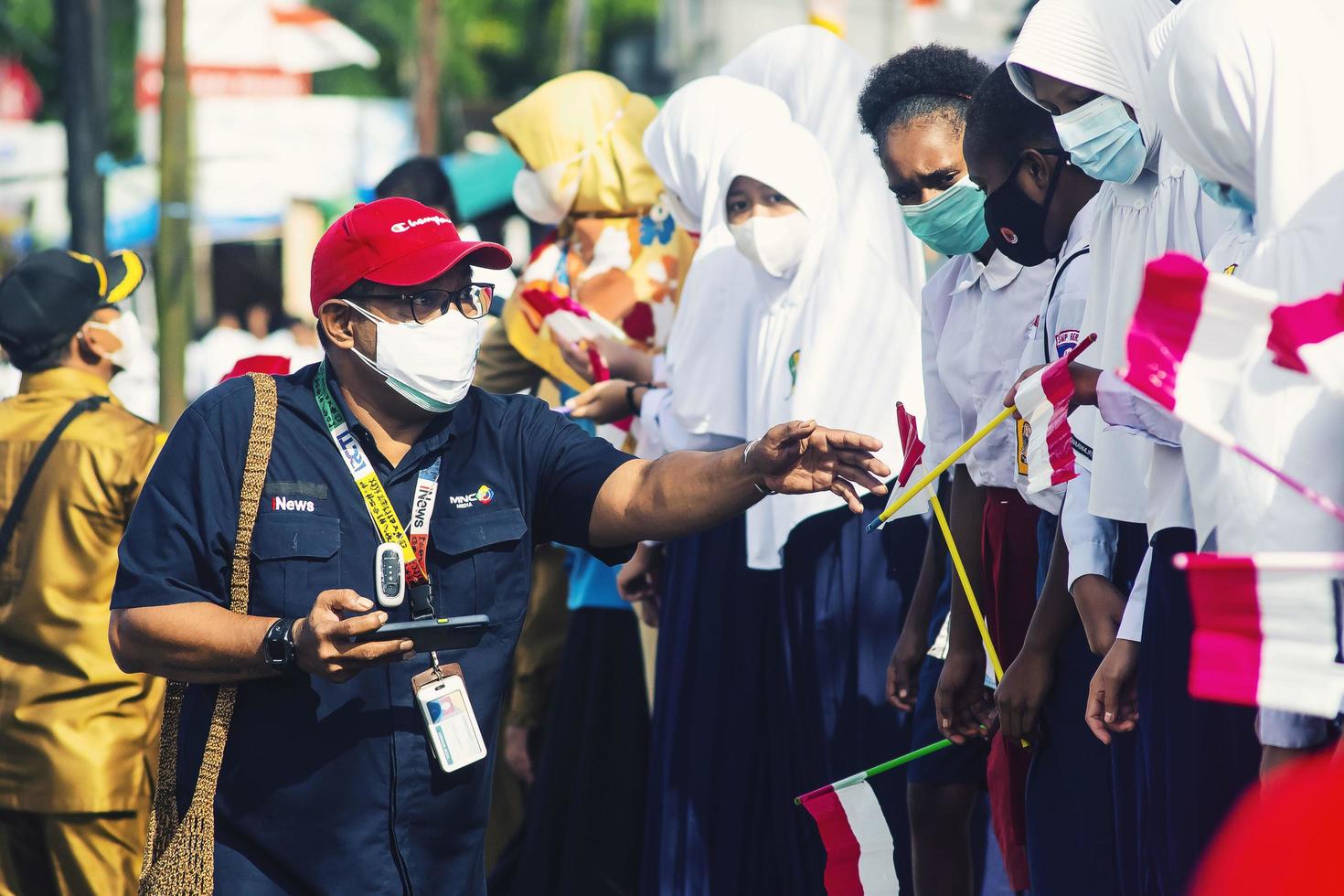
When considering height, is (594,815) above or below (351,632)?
below

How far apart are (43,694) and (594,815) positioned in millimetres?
1967

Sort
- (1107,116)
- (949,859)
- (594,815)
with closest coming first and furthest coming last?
(1107,116), (949,859), (594,815)

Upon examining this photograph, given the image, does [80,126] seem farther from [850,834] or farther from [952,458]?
[952,458]

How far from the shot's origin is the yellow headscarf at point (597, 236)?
679 cm

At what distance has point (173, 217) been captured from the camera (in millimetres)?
10320

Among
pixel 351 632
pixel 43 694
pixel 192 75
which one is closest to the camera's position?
pixel 351 632

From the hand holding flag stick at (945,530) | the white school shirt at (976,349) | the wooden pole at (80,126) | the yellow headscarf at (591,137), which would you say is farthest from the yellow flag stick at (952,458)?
the wooden pole at (80,126)

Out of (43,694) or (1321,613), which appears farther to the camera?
(43,694)

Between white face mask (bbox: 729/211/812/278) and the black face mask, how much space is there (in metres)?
1.31

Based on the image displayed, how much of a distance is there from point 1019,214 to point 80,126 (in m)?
7.68

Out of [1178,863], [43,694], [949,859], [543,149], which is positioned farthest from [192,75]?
[1178,863]

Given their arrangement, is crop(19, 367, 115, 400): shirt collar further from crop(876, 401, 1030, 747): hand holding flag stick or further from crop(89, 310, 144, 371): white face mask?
crop(876, 401, 1030, 747): hand holding flag stick

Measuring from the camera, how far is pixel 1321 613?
8.23 feet

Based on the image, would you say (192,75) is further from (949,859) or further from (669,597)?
(949,859)
